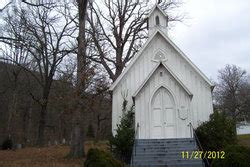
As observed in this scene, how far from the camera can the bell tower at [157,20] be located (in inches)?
903

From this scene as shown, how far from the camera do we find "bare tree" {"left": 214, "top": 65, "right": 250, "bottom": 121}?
144 ft

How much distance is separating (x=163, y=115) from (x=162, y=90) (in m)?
1.43

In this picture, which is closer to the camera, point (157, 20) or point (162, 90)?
point (162, 90)

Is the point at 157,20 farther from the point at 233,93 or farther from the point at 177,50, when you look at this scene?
the point at 233,93

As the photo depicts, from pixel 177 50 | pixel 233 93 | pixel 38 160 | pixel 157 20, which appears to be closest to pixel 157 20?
pixel 157 20

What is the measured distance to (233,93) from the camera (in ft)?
152

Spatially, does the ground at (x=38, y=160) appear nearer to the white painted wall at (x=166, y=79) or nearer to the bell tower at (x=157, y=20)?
the white painted wall at (x=166, y=79)

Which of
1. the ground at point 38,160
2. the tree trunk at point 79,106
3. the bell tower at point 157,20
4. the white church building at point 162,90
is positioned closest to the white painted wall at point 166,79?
the white church building at point 162,90

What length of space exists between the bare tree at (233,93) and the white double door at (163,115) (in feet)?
82.1

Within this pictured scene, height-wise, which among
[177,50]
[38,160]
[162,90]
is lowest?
[38,160]

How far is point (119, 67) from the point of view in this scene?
1201 inches

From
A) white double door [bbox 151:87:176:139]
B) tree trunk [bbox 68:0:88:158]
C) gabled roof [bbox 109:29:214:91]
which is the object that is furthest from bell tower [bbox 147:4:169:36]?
white double door [bbox 151:87:176:139]

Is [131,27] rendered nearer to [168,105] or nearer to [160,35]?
[160,35]

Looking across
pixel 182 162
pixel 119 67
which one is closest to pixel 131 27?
pixel 119 67
